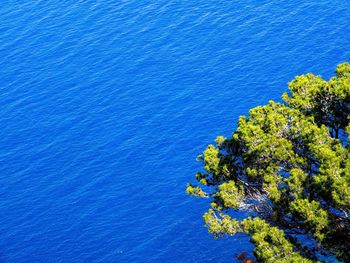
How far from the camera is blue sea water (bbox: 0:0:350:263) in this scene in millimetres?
63344

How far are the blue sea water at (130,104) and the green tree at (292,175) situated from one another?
18027mm

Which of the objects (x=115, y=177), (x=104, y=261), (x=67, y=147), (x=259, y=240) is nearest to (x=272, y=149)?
(x=259, y=240)

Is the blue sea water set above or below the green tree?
above

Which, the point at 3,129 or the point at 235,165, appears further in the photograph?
the point at 3,129

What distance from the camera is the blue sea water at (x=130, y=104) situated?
208 feet

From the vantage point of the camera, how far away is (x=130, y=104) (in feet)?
270

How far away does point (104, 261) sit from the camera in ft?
198

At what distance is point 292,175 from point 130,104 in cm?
4827

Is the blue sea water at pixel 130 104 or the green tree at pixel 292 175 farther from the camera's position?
the blue sea water at pixel 130 104

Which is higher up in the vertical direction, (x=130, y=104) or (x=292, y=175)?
(x=130, y=104)

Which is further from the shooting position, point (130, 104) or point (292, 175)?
point (130, 104)

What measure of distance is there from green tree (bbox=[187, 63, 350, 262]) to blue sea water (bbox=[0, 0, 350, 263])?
59.1 ft

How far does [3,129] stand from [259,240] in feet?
186

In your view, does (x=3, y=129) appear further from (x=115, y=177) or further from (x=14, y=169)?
(x=115, y=177)
